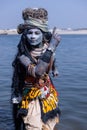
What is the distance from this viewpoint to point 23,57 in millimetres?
4289

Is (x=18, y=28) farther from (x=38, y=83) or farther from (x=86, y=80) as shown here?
(x=86, y=80)

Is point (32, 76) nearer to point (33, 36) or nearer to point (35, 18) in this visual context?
point (33, 36)

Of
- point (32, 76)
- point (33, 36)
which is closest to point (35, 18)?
point (33, 36)

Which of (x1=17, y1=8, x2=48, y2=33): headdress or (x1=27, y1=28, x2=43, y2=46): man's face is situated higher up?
(x1=17, y1=8, x2=48, y2=33): headdress

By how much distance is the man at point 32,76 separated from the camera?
4340mm

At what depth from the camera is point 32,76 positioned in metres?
4.29

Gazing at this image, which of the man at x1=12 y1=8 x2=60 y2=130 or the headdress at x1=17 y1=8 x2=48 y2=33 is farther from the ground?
the headdress at x1=17 y1=8 x2=48 y2=33

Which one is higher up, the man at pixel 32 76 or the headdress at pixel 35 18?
the headdress at pixel 35 18

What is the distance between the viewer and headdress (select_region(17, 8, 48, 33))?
4375mm

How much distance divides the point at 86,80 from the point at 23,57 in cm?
813

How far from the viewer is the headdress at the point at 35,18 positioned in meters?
4.38

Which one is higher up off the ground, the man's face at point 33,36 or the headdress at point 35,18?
the headdress at point 35,18

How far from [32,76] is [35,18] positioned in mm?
649

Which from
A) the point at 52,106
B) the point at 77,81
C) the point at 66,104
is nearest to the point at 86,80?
the point at 77,81
